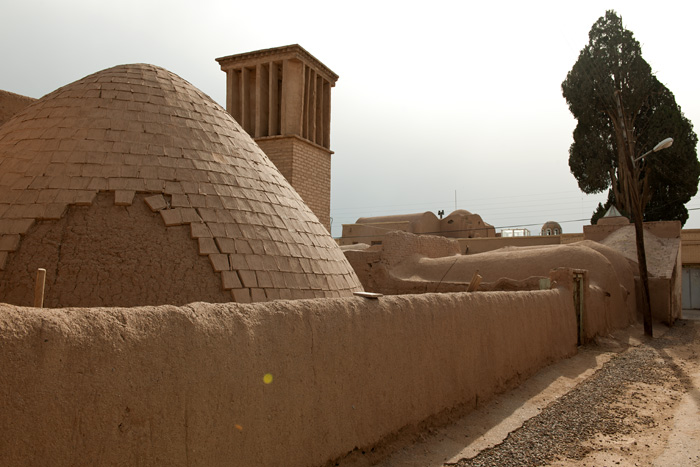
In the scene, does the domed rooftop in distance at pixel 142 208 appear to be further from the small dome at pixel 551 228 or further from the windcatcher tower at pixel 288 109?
the small dome at pixel 551 228

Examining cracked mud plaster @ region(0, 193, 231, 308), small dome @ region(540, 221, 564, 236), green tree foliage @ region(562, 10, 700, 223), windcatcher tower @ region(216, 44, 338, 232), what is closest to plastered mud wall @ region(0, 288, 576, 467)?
cracked mud plaster @ region(0, 193, 231, 308)

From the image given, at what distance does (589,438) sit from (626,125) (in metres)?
25.2

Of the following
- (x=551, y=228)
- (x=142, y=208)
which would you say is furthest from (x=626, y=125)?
(x=142, y=208)

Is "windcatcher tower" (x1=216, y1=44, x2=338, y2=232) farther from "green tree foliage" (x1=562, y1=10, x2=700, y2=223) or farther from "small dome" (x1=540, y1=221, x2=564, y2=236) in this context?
"small dome" (x1=540, y1=221, x2=564, y2=236)

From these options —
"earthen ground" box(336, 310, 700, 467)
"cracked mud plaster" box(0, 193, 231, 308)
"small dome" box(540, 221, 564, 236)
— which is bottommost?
"earthen ground" box(336, 310, 700, 467)

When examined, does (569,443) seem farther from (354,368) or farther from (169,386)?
(169,386)

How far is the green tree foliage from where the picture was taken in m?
26.5

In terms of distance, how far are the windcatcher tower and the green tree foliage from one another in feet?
57.8

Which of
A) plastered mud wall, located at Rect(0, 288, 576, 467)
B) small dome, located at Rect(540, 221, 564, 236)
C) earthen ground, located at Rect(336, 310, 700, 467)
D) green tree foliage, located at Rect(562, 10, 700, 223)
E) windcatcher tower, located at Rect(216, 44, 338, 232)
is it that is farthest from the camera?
small dome, located at Rect(540, 221, 564, 236)

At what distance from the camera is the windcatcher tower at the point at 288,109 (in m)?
13.8

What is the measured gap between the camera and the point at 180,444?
264cm

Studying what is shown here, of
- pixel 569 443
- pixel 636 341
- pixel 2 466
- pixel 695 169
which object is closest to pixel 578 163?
pixel 695 169

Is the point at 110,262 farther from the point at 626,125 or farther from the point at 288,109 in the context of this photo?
the point at 626,125

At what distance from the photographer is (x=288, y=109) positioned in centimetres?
1401
